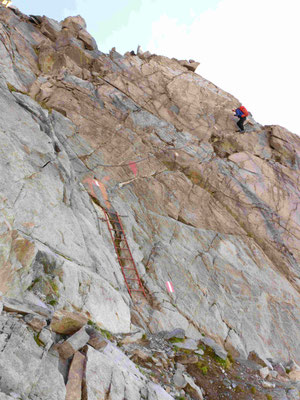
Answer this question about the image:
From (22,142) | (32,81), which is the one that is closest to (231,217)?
(22,142)

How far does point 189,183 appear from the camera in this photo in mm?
21266

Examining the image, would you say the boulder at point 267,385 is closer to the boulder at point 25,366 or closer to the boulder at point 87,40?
the boulder at point 25,366

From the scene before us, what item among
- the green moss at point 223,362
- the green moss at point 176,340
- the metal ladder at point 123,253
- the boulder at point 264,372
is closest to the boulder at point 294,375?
the boulder at point 264,372

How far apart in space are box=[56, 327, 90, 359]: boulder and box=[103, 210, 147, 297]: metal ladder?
21.4 feet

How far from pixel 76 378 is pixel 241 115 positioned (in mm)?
26594

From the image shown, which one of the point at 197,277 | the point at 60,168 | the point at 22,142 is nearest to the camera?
the point at 22,142

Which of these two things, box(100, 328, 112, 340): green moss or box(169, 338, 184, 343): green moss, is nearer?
box(100, 328, 112, 340): green moss

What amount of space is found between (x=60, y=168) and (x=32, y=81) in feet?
39.9

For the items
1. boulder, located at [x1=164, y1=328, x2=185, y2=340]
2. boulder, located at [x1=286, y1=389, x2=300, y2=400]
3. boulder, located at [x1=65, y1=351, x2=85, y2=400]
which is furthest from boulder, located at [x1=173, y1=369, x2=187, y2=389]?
boulder, located at [x1=286, y1=389, x2=300, y2=400]

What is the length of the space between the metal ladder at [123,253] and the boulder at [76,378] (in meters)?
7.00

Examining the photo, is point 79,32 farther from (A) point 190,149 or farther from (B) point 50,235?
(B) point 50,235

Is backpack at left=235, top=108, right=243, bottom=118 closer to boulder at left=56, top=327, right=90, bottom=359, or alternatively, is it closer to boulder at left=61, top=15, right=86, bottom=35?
boulder at left=61, top=15, right=86, bottom=35

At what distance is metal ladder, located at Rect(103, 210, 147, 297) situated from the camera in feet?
48.2

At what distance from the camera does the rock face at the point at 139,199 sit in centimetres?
1086
